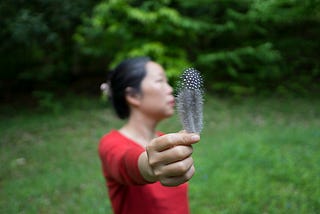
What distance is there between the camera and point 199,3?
7.42m

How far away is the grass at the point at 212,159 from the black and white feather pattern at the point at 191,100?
206 centimetres

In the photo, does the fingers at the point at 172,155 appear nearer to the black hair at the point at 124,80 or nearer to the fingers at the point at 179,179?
the fingers at the point at 179,179

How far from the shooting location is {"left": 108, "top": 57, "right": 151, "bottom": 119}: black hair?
5.80ft

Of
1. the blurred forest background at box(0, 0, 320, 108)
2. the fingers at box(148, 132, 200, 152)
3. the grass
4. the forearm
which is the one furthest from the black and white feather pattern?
the blurred forest background at box(0, 0, 320, 108)

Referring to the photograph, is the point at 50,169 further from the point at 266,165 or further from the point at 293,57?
the point at 293,57

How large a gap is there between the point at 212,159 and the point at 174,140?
367 cm

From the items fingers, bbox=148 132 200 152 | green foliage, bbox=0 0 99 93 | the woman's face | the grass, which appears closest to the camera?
fingers, bbox=148 132 200 152

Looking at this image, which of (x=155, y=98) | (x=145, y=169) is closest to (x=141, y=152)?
(x=145, y=169)

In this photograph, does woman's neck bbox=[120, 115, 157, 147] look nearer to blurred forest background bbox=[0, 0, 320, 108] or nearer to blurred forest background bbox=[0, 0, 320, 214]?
blurred forest background bbox=[0, 0, 320, 214]

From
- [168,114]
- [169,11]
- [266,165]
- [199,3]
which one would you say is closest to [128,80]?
[168,114]

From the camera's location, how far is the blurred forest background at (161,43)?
6750 mm

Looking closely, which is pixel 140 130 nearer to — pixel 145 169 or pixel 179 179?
pixel 145 169

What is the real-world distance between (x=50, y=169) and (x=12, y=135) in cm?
160

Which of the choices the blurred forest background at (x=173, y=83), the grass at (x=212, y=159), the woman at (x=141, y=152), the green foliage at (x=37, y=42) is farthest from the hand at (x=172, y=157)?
the green foliage at (x=37, y=42)
